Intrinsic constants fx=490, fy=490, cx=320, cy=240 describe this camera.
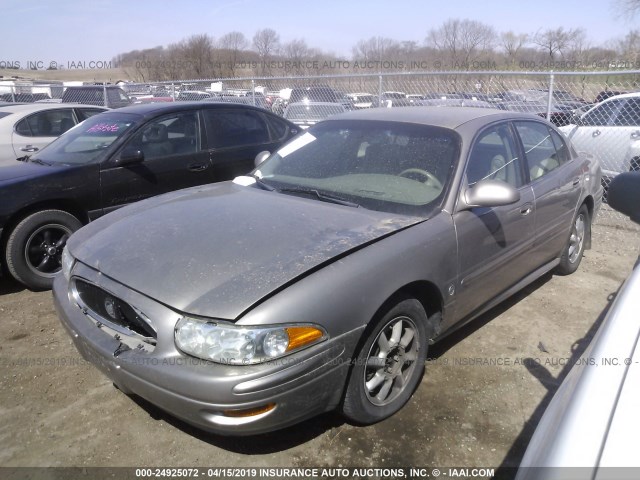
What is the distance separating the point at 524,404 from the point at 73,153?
186 inches

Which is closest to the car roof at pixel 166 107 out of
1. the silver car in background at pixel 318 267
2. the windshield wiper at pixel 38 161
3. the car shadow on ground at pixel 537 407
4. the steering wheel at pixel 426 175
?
the windshield wiper at pixel 38 161

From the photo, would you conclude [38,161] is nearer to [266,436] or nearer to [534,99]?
[266,436]

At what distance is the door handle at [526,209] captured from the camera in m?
3.46

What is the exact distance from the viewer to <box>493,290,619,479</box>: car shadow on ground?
2398mm

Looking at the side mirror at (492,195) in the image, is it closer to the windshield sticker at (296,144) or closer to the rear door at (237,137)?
the windshield sticker at (296,144)

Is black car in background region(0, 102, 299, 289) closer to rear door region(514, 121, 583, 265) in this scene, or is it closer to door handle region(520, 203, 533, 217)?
rear door region(514, 121, 583, 265)

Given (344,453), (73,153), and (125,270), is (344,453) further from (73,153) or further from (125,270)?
(73,153)

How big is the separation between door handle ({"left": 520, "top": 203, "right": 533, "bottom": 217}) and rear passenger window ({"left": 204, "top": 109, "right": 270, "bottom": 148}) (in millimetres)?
3464

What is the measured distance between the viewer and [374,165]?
10.7 feet

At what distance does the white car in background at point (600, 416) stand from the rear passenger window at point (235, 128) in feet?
15.9

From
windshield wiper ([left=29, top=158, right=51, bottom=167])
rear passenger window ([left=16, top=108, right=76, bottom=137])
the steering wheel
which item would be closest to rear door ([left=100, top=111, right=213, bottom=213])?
windshield wiper ([left=29, top=158, right=51, bottom=167])

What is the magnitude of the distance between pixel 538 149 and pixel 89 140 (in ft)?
14.5

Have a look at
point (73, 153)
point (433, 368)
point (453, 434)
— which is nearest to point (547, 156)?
point (433, 368)

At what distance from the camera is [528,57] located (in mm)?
26484
